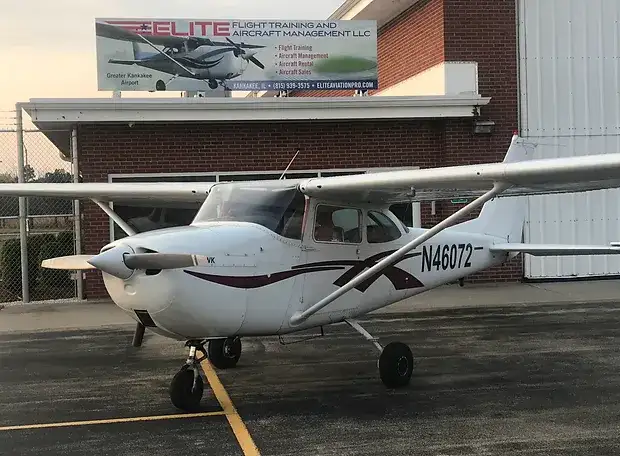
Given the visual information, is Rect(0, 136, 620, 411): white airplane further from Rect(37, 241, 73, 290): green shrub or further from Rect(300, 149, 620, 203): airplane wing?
Rect(37, 241, 73, 290): green shrub

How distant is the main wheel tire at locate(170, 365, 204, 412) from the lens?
5805 mm

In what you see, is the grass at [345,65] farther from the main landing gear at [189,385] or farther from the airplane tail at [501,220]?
the main landing gear at [189,385]

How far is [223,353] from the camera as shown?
24.5 ft

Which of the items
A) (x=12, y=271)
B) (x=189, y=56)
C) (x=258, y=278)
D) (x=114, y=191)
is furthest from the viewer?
(x=12, y=271)

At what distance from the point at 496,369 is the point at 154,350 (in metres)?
4.08

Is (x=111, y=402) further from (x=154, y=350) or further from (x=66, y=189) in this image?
(x=66, y=189)

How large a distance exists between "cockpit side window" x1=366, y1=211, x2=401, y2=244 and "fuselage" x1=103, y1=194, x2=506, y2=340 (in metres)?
0.02

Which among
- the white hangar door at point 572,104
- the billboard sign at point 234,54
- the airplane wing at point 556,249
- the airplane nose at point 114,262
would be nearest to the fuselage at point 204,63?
the billboard sign at point 234,54

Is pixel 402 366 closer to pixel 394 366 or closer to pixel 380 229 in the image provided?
pixel 394 366

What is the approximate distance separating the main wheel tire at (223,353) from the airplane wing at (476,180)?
83.5 inches

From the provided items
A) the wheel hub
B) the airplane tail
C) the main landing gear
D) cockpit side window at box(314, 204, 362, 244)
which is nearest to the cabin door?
cockpit side window at box(314, 204, 362, 244)

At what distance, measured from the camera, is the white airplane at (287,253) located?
17.2 feet

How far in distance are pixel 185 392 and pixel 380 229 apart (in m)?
2.62

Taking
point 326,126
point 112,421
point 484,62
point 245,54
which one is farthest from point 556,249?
point 245,54
